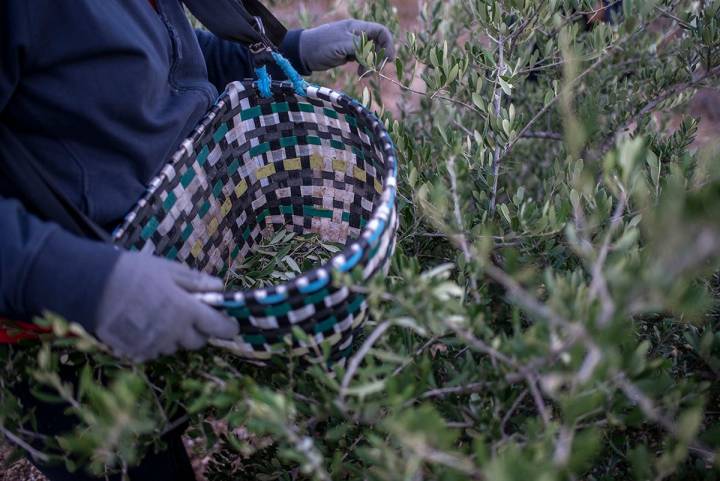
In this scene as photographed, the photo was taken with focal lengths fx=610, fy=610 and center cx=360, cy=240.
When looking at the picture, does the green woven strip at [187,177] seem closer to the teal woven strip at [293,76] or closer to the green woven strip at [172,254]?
the green woven strip at [172,254]

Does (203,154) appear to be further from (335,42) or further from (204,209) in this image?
(335,42)

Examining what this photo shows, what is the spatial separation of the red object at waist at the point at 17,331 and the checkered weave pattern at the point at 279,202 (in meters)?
0.19

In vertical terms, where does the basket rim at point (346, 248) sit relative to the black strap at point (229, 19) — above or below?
below

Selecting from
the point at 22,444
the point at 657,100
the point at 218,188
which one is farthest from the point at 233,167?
the point at 657,100

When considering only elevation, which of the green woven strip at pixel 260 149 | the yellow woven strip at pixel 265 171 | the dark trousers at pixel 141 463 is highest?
the green woven strip at pixel 260 149

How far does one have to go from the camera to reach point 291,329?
882 mm

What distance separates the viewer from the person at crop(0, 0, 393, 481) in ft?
2.68

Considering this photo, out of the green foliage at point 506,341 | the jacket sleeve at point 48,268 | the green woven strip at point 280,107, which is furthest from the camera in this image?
the green woven strip at point 280,107

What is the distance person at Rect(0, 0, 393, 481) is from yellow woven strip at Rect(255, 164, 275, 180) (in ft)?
0.71

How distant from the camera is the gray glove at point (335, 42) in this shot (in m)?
1.47

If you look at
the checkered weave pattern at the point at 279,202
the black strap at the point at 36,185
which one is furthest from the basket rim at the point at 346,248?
the black strap at the point at 36,185

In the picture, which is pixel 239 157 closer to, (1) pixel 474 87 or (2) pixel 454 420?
(1) pixel 474 87

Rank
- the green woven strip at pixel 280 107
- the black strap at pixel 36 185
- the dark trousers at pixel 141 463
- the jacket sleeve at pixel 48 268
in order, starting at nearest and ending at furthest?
the jacket sleeve at pixel 48 268
the black strap at pixel 36 185
the dark trousers at pixel 141 463
the green woven strip at pixel 280 107

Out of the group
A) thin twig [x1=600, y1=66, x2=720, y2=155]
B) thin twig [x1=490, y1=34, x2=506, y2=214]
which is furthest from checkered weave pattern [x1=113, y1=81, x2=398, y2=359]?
thin twig [x1=600, y1=66, x2=720, y2=155]
